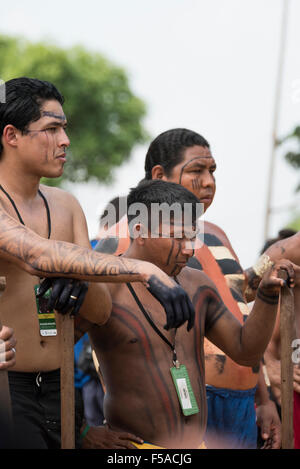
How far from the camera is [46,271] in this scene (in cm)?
266

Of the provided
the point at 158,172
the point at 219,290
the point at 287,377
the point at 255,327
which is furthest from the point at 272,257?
the point at 287,377

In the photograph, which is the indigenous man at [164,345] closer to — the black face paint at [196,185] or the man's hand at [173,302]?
the man's hand at [173,302]

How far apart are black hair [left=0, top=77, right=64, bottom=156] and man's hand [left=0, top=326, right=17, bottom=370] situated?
0.87m

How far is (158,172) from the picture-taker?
14.4 feet

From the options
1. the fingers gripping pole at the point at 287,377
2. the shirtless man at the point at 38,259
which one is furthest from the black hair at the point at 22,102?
the fingers gripping pole at the point at 287,377

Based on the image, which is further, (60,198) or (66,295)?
(60,198)

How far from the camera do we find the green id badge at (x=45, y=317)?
2.92 m

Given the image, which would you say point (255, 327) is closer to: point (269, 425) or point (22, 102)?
point (269, 425)

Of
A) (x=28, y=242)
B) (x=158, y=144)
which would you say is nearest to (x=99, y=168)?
(x=158, y=144)

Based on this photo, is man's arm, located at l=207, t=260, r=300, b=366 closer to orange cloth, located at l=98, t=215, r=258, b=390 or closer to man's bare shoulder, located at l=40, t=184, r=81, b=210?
orange cloth, located at l=98, t=215, r=258, b=390

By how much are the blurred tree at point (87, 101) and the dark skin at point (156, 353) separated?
1001 inches

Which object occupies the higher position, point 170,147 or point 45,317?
point 170,147

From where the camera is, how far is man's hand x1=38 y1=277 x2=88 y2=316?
266 cm

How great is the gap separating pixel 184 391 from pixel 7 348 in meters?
0.84
